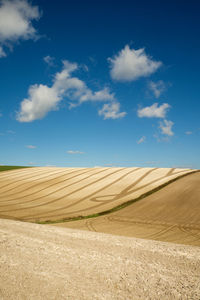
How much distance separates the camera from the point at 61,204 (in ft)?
82.4

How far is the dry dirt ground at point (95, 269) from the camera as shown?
4.54m

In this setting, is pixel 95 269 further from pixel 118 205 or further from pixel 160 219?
pixel 118 205

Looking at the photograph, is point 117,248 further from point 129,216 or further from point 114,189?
point 114,189

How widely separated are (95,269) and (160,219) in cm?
1454

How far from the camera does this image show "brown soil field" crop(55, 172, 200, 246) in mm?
14461

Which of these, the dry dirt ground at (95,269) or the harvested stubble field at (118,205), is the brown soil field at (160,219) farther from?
the dry dirt ground at (95,269)

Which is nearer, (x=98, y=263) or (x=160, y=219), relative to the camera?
(x=98, y=263)

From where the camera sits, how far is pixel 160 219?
1858 cm

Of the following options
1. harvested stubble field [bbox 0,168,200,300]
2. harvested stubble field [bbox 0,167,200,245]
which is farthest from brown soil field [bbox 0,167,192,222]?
harvested stubble field [bbox 0,168,200,300]

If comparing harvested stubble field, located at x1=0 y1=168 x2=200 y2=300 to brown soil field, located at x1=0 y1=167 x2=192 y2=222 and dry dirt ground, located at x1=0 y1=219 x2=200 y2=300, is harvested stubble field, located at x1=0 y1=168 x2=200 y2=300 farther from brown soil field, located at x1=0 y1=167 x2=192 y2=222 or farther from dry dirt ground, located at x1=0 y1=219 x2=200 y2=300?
brown soil field, located at x1=0 y1=167 x2=192 y2=222

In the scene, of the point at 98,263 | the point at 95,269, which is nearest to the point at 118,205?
the point at 98,263

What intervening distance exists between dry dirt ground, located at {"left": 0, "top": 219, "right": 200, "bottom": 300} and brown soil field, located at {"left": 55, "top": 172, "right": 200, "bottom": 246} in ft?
23.4

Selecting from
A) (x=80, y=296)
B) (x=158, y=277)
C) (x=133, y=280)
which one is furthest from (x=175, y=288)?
(x=80, y=296)

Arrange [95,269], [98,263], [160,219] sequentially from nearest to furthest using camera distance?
[95,269]
[98,263]
[160,219]
